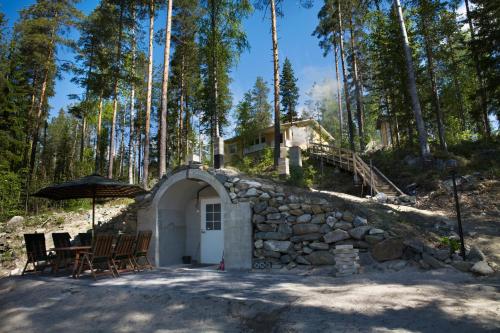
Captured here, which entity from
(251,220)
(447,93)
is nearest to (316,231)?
(251,220)

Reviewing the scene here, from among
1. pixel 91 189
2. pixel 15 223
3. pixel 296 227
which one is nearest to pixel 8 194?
pixel 15 223

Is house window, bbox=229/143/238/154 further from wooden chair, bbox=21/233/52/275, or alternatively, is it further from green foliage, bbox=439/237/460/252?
green foliage, bbox=439/237/460/252

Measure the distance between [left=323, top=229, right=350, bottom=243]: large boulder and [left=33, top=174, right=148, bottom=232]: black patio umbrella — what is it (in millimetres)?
4832

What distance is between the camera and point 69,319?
4.61 meters

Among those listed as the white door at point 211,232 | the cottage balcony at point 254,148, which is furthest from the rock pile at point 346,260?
the cottage balcony at point 254,148

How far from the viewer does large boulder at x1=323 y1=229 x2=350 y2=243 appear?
23.3ft

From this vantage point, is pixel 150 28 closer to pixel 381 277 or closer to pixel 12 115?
pixel 12 115

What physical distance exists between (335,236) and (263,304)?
3.20 m

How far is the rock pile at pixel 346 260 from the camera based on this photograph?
637 cm

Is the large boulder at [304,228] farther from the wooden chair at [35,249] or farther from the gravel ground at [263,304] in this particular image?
the wooden chair at [35,249]

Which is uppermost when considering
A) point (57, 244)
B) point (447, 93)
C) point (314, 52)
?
point (314, 52)

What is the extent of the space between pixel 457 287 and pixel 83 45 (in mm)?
21021

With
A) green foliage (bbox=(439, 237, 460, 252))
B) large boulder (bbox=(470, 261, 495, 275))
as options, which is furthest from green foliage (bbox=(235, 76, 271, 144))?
large boulder (bbox=(470, 261, 495, 275))

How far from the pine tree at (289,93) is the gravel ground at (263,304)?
29.6 m
